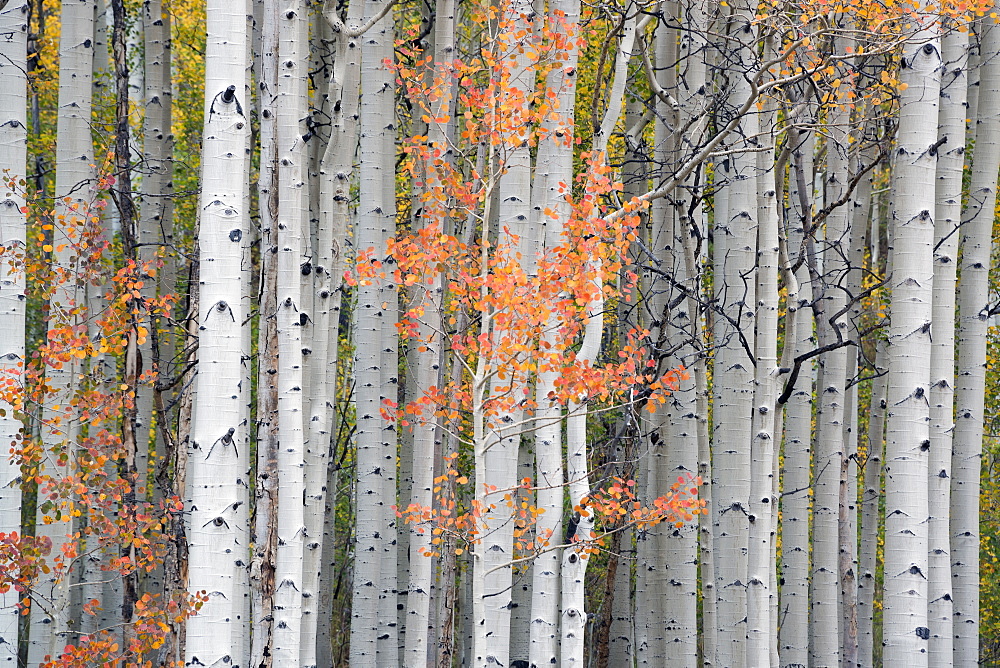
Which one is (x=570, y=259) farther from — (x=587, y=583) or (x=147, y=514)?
(x=587, y=583)

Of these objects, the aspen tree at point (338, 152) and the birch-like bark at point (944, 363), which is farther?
the aspen tree at point (338, 152)

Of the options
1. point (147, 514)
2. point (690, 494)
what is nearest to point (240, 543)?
point (147, 514)

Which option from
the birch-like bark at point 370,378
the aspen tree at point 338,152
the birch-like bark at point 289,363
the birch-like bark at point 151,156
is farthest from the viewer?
the birch-like bark at point 151,156

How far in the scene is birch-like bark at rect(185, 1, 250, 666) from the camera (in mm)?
4035

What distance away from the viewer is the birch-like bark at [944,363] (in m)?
6.00

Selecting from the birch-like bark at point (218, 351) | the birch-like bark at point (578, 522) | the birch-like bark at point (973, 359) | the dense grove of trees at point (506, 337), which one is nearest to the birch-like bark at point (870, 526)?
the dense grove of trees at point (506, 337)

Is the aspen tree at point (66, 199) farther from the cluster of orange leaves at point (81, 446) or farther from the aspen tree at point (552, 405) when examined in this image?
the aspen tree at point (552, 405)

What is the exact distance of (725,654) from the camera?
278 inches

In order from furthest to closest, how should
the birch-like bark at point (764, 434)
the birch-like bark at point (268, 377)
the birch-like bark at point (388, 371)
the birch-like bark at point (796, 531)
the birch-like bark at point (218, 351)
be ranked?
the birch-like bark at point (796, 531)
the birch-like bark at point (388, 371)
the birch-like bark at point (764, 434)
the birch-like bark at point (268, 377)
the birch-like bark at point (218, 351)

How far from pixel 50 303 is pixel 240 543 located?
8.77 ft

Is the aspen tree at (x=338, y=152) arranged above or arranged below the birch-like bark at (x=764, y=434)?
above

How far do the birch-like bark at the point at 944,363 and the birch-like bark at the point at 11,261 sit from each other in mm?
6089

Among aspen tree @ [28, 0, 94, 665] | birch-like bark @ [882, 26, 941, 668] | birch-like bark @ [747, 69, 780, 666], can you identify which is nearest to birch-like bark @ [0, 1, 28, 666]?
aspen tree @ [28, 0, 94, 665]

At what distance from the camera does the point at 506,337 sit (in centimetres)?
580
